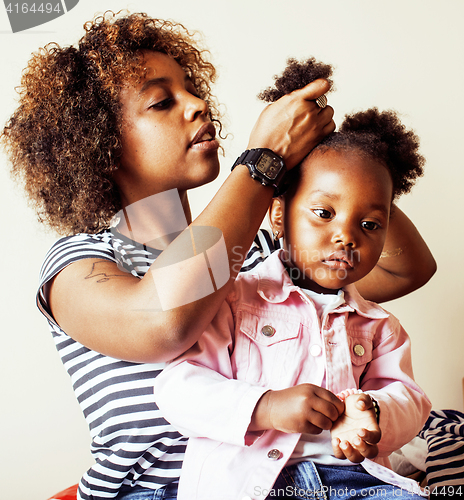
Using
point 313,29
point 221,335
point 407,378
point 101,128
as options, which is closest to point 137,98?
point 101,128

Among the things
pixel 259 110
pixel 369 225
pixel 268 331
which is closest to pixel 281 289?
pixel 268 331

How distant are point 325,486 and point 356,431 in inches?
5.5

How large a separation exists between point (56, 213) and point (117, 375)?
53 cm

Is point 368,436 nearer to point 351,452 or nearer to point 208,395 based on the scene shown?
point 351,452

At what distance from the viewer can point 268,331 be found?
3.01 ft

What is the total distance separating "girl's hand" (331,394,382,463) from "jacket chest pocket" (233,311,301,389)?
0.13 meters

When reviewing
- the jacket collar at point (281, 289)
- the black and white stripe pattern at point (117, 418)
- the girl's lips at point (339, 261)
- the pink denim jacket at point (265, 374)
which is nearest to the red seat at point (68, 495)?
the black and white stripe pattern at point (117, 418)

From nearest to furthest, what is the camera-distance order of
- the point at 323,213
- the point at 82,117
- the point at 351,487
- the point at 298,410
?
the point at 298,410
the point at 351,487
the point at 323,213
the point at 82,117

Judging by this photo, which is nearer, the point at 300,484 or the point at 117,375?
the point at 300,484

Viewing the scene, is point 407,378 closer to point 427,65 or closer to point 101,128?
point 101,128

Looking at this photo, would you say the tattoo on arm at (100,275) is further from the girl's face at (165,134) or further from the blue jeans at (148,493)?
the blue jeans at (148,493)

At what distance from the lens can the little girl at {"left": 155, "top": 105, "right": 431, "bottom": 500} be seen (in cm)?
79

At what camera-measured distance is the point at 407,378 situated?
0.96 meters

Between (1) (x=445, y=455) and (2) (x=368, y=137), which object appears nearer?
(2) (x=368, y=137)
